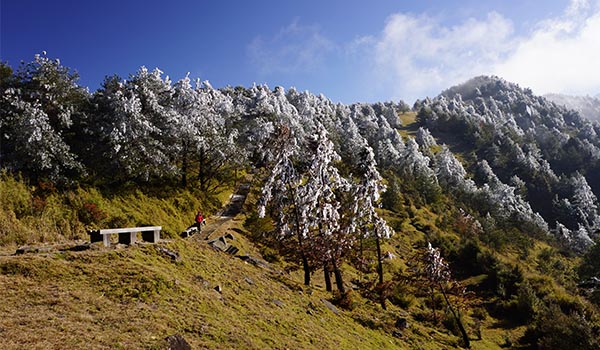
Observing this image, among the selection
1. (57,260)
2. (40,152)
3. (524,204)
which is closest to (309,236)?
(57,260)

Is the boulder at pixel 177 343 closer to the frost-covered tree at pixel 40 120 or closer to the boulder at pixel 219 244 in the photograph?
the boulder at pixel 219 244

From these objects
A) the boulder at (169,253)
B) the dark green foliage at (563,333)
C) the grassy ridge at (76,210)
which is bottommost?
the dark green foliage at (563,333)

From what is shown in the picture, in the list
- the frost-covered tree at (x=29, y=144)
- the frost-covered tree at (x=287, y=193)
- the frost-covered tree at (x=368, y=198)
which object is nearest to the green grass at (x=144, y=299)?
the frost-covered tree at (x=29, y=144)

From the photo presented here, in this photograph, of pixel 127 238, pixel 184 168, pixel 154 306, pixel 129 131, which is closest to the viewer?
pixel 154 306

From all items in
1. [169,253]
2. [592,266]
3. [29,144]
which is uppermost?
[29,144]

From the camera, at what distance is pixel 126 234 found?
14.1 meters

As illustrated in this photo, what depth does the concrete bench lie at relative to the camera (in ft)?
43.2

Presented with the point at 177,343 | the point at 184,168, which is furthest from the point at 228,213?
the point at 177,343

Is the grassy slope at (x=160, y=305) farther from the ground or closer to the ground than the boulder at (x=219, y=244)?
closer to the ground

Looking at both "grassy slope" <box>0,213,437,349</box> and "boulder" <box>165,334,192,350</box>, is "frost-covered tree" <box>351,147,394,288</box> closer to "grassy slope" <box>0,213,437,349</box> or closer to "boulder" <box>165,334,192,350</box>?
"grassy slope" <box>0,213,437,349</box>

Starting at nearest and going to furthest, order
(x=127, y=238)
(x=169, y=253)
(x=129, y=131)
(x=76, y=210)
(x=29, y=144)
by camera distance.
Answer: (x=169, y=253) < (x=127, y=238) < (x=76, y=210) < (x=29, y=144) < (x=129, y=131)

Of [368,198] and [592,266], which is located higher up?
[368,198]

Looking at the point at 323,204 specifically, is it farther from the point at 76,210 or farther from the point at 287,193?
the point at 76,210

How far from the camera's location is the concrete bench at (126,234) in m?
13.2
